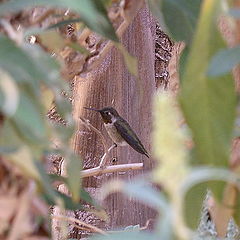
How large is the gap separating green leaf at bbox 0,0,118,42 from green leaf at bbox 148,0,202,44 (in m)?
0.07

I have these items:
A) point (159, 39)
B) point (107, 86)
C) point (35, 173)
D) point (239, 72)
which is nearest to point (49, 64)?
point (35, 173)

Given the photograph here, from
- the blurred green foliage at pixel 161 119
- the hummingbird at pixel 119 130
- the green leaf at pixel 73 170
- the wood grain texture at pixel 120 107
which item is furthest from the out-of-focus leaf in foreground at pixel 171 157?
the wood grain texture at pixel 120 107

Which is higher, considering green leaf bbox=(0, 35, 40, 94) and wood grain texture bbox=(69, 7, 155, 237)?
wood grain texture bbox=(69, 7, 155, 237)

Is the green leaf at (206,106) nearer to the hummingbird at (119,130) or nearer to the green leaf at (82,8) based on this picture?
the green leaf at (82,8)

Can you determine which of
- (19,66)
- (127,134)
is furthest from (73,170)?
(127,134)

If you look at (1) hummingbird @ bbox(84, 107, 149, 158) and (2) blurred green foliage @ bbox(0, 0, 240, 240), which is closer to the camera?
(2) blurred green foliage @ bbox(0, 0, 240, 240)

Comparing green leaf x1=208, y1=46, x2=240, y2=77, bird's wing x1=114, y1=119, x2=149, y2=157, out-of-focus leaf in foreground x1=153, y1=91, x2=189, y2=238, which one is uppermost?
bird's wing x1=114, y1=119, x2=149, y2=157

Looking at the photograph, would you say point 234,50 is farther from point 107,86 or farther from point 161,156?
point 107,86

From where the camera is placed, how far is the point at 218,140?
0.42 meters

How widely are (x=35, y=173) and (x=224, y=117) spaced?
0.14 m

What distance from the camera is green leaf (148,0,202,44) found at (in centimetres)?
54

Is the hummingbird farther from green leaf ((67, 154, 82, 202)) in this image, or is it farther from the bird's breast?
green leaf ((67, 154, 82, 202))

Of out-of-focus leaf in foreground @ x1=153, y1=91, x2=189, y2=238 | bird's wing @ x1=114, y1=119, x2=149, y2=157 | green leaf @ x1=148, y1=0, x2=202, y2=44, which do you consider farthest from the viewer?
bird's wing @ x1=114, y1=119, x2=149, y2=157

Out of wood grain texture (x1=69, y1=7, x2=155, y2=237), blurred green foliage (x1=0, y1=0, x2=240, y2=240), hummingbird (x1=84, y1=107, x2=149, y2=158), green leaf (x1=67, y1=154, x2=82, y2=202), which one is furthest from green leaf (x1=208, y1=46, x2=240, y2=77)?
wood grain texture (x1=69, y1=7, x2=155, y2=237)
